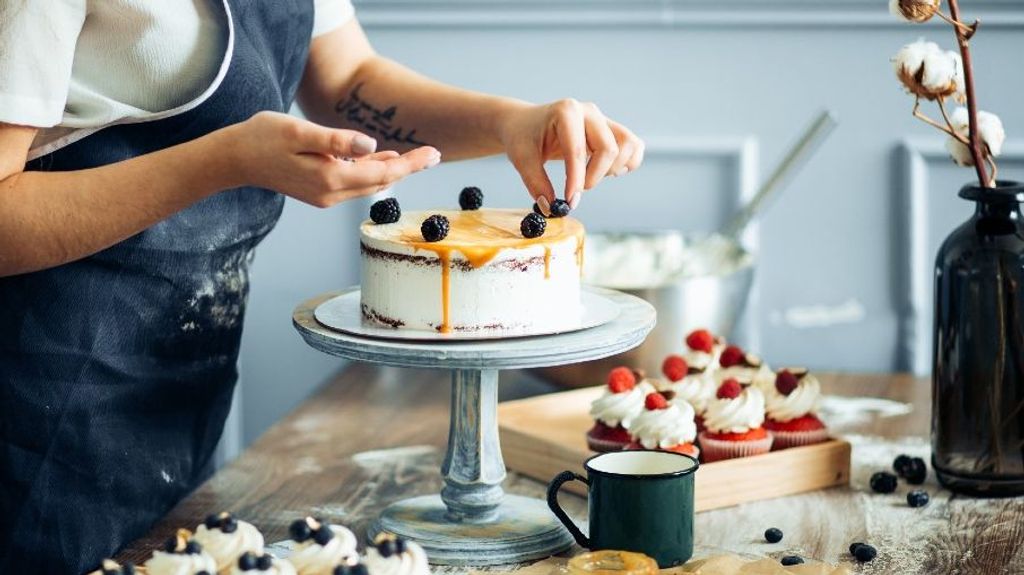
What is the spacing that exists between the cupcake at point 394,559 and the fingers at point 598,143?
51cm

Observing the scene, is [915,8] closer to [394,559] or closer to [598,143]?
[598,143]

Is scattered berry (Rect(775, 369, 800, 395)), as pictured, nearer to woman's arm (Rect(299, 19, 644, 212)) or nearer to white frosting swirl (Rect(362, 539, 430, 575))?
woman's arm (Rect(299, 19, 644, 212))

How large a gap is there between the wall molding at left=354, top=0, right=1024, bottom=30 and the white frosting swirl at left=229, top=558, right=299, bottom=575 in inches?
64.7

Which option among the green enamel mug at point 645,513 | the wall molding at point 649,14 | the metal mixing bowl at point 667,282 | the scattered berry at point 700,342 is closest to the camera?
the green enamel mug at point 645,513

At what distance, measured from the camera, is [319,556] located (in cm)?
118

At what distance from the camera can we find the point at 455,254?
1373 mm

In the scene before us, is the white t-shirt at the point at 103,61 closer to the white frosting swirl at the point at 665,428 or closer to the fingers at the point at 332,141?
the fingers at the point at 332,141

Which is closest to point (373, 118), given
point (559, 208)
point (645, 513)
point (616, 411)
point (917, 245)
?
point (559, 208)

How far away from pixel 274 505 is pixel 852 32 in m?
1.48

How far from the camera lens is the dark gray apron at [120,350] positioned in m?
1.46

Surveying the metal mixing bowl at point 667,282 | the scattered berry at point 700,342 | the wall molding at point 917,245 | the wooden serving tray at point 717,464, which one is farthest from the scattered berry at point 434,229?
the wall molding at point 917,245

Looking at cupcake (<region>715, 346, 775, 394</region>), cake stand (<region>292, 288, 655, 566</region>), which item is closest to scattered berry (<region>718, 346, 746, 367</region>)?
cupcake (<region>715, 346, 775, 394</region>)

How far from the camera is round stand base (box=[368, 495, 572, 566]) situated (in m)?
1.42

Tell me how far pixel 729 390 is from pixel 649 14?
1100 mm
